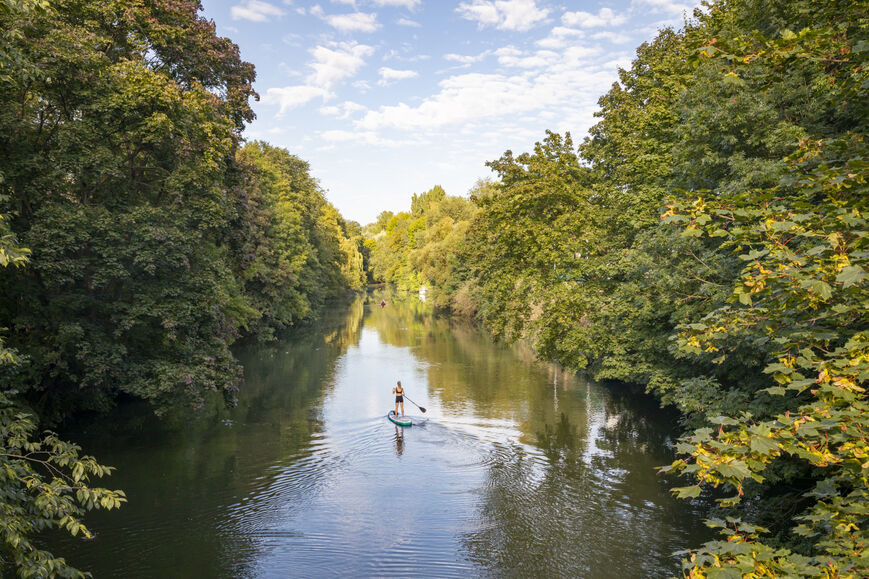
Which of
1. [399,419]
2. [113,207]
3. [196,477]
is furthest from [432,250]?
[196,477]

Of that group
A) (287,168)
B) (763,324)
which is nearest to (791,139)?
(763,324)

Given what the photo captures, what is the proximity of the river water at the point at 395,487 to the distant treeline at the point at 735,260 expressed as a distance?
271cm

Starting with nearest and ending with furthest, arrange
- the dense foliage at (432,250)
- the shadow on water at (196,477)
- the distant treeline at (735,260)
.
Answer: the distant treeline at (735,260) → the shadow on water at (196,477) → the dense foliage at (432,250)

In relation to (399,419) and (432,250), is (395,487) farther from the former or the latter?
(432,250)

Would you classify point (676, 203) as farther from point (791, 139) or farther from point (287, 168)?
point (287, 168)

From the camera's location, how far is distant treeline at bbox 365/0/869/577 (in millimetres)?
4613

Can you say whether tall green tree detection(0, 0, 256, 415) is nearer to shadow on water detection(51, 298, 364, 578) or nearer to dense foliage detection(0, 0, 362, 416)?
dense foliage detection(0, 0, 362, 416)

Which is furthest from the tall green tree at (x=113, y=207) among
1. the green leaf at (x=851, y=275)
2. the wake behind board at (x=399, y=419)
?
the green leaf at (x=851, y=275)

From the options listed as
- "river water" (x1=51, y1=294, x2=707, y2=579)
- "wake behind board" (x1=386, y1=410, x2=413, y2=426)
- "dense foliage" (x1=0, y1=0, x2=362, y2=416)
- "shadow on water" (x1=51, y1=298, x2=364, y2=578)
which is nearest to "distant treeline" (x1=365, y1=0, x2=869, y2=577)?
"river water" (x1=51, y1=294, x2=707, y2=579)

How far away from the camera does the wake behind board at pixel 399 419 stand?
22.0 m

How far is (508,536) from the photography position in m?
13.2

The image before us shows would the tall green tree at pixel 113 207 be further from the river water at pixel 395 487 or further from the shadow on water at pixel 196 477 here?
the river water at pixel 395 487

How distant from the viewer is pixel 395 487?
16.2 meters

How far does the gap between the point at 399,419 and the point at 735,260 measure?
14192mm
